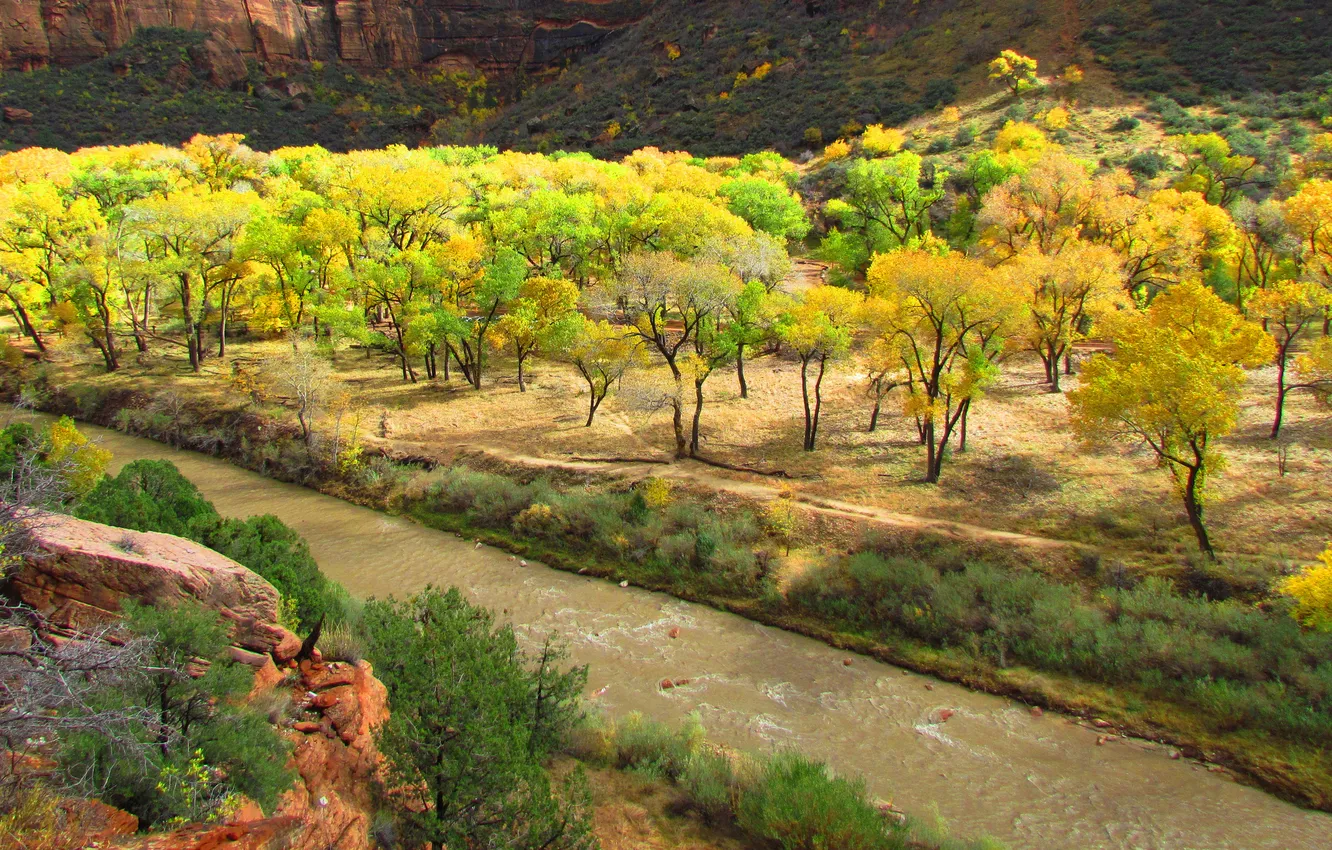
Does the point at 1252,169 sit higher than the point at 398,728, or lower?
higher

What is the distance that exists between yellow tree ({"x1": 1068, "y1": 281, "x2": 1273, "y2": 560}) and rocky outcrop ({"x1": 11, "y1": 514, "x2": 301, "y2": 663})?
20539mm

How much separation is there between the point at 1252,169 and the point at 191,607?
60954 mm

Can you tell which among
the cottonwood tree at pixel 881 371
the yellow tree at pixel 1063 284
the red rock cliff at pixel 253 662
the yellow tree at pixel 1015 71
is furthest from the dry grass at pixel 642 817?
the yellow tree at pixel 1015 71

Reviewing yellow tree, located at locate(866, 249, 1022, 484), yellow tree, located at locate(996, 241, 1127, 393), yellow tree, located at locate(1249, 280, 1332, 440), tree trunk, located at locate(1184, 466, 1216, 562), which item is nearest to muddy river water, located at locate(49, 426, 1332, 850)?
tree trunk, located at locate(1184, 466, 1216, 562)

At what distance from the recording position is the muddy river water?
1351cm

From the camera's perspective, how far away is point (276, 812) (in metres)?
8.16

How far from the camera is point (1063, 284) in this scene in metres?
28.9

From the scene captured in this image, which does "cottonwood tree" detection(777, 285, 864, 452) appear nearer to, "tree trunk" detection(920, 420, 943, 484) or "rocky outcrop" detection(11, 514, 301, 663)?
"tree trunk" detection(920, 420, 943, 484)

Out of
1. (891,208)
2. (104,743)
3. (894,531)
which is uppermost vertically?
(891,208)

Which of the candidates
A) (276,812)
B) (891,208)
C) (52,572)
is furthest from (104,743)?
(891,208)

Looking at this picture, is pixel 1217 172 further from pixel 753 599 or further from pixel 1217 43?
pixel 753 599

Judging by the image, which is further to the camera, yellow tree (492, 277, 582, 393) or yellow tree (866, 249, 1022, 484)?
yellow tree (492, 277, 582, 393)

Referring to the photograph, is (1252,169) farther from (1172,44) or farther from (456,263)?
(456,263)

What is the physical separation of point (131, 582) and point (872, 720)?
14.5 metres
